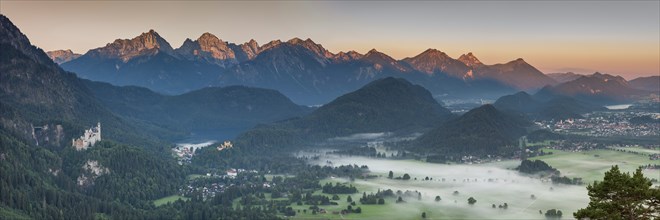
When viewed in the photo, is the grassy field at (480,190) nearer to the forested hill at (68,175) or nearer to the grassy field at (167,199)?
the grassy field at (167,199)

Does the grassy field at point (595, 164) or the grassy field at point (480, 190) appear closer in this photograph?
the grassy field at point (480, 190)

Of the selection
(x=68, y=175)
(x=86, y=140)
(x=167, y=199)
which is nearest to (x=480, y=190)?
(x=167, y=199)

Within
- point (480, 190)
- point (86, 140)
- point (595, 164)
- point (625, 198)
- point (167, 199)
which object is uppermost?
point (86, 140)

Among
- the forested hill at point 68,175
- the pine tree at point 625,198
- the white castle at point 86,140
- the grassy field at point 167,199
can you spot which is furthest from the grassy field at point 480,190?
the pine tree at point 625,198

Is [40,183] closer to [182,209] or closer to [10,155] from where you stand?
[10,155]

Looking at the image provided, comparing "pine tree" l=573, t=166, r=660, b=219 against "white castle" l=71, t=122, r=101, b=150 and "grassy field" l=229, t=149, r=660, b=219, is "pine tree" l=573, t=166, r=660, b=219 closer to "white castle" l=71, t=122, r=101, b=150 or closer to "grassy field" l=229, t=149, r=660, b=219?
"grassy field" l=229, t=149, r=660, b=219

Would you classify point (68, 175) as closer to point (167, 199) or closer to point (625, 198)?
point (167, 199)

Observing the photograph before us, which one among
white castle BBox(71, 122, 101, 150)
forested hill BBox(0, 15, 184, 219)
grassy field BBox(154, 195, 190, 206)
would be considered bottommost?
grassy field BBox(154, 195, 190, 206)

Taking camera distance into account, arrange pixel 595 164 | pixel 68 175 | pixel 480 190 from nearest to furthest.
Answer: pixel 68 175 → pixel 480 190 → pixel 595 164

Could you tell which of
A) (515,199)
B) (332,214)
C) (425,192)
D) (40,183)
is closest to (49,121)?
(40,183)

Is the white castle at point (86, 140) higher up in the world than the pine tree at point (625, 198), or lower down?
higher up

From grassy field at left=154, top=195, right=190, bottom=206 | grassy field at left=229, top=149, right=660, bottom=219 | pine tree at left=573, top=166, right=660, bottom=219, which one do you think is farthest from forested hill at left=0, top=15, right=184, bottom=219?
pine tree at left=573, top=166, right=660, bottom=219
